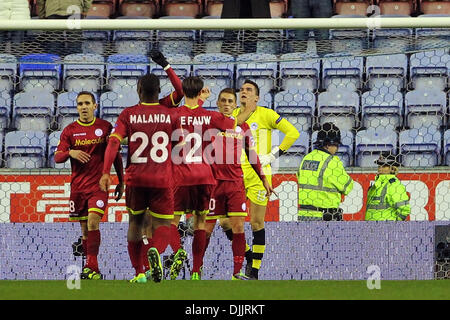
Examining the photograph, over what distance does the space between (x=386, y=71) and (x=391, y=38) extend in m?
1.43

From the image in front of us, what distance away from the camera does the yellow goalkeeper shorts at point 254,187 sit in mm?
8109

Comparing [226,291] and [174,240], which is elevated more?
[174,240]

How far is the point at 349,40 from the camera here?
7887 mm

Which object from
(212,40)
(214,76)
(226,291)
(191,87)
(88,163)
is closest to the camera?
(226,291)

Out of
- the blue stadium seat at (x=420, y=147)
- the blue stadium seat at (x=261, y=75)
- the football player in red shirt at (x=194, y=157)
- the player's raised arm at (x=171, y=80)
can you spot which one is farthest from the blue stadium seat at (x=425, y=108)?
the player's raised arm at (x=171, y=80)

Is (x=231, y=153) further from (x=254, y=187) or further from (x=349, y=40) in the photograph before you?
(x=349, y=40)

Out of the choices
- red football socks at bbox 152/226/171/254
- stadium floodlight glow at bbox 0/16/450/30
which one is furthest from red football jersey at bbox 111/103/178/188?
stadium floodlight glow at bbox 0/16/450/30

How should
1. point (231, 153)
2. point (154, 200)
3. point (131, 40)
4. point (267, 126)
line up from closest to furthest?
point (154, 200), point (231, 153), point (131, 40), point (267, 126)

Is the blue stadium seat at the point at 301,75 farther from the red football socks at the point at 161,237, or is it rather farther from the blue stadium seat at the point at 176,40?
the red football socks at the point at 161,237

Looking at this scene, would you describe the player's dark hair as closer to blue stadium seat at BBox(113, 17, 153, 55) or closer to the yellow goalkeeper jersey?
blue stadium seat at BBox(113, 17, 153, 55)

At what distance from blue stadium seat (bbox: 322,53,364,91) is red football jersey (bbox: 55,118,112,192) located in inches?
94.2

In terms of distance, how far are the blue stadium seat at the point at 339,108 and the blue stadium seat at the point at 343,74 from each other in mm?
95

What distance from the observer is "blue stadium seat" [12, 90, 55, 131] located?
8.72 metres

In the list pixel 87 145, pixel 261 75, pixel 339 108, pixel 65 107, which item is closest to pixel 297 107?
pixel 339 108
